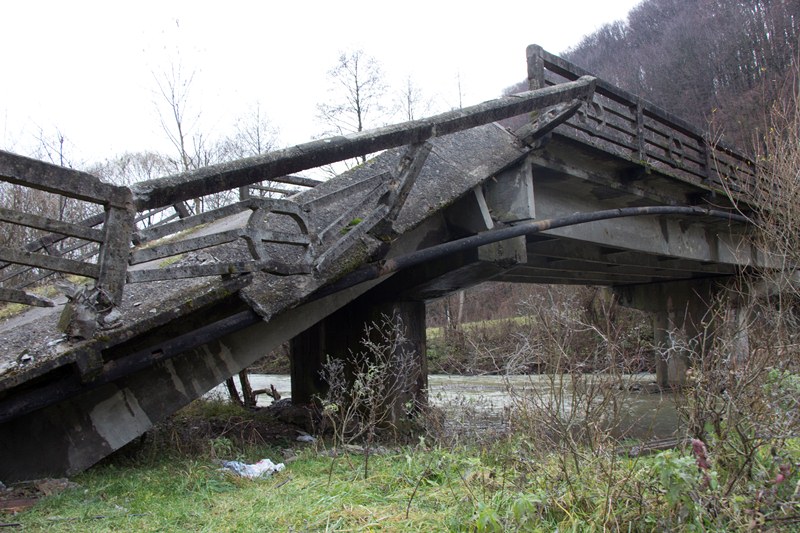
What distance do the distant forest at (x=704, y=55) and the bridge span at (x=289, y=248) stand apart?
47.1 feet

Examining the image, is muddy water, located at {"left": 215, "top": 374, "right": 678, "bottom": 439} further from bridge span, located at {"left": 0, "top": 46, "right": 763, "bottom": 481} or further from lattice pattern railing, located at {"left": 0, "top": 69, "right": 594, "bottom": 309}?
lattice pattern railing, located at {"left": 0, "top": 69, "right": 594, "bottom": 309}

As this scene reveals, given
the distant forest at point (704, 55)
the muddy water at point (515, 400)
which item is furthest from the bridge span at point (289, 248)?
the distant forest at point (704, 55)

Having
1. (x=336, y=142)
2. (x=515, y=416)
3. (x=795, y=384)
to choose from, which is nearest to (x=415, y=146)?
(x=336, y=142)

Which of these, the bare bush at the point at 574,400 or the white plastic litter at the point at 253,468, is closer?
the bare bush at the point at 574,400

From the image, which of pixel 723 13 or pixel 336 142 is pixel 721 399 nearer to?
pixel 336 142

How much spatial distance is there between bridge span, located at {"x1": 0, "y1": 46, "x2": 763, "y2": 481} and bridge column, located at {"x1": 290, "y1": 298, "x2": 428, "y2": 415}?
0.03 m

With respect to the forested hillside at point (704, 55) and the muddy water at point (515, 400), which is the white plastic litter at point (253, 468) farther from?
the forested hillside at point (704, 55)

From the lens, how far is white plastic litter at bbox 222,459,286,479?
15.9 ft

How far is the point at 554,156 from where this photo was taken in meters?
8.21

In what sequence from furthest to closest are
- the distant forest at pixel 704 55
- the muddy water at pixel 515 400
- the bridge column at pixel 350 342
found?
the distant forest at pixel 704 55 < the bridge column at pixel 350 342 < the muddy water at pixel 515 400

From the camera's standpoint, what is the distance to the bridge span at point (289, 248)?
4.03 meters

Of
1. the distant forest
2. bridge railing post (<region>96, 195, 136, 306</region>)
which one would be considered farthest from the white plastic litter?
the distant forest

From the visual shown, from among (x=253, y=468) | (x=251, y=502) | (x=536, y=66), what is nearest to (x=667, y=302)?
(x=536, y=66)

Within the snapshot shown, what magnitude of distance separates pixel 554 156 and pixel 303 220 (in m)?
4.31
